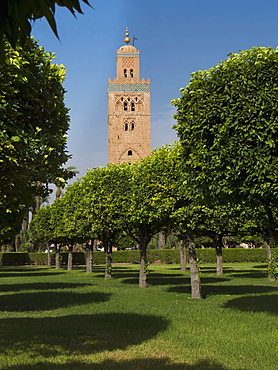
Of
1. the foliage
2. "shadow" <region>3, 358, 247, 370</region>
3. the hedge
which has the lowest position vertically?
"shadow" <region>3, 358, 247, 370</region>

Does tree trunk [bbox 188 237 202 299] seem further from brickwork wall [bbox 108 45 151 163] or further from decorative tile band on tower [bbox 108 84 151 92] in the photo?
decorative tile band on tower [bbox 108 84 151 92]

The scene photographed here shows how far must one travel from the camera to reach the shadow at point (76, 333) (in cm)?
917

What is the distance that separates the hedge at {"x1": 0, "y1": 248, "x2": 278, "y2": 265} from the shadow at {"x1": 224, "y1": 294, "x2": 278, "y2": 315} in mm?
42175

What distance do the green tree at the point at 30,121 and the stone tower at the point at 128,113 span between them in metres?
81.5

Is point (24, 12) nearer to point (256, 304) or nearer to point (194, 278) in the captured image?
point (256, 304)

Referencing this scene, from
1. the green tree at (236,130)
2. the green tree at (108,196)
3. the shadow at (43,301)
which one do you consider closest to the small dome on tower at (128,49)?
the green tree at (108,196)

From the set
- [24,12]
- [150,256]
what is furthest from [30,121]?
[150,256]

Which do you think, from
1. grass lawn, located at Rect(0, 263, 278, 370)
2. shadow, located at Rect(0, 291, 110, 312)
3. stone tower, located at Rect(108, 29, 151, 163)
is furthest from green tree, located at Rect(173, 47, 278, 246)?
stone tower, located at Rect(108, 29, 151, 163)

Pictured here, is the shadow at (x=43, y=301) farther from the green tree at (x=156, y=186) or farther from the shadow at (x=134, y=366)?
the shadow at (x=134, y=366)

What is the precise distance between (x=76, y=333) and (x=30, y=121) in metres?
5.64

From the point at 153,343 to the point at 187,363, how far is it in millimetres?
1836

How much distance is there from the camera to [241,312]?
46.6 feet

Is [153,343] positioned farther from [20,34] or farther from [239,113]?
[20,34]

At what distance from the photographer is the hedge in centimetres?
6206
